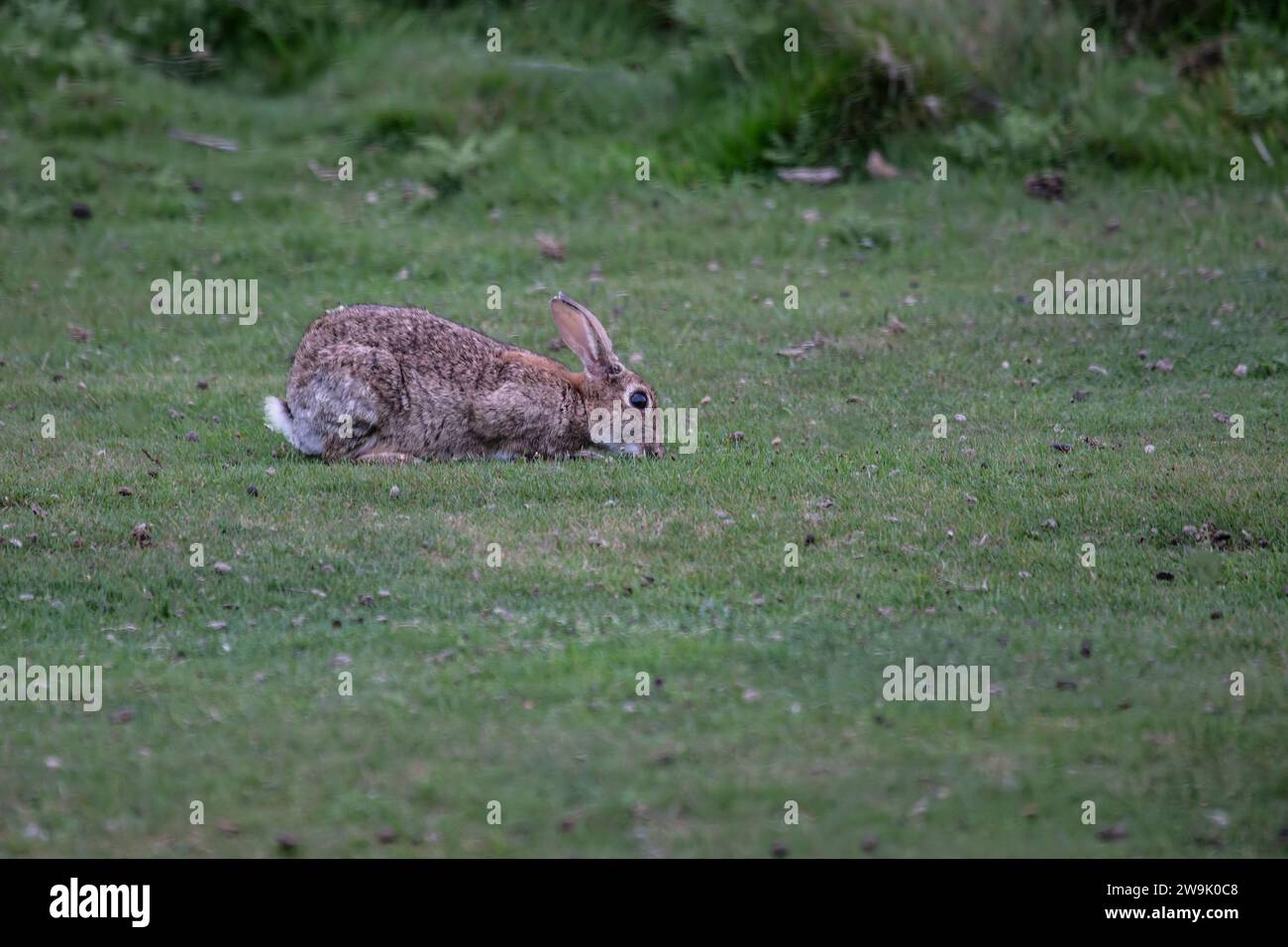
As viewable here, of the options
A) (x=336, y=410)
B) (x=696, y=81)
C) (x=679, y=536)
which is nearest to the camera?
(x=679, y=536)

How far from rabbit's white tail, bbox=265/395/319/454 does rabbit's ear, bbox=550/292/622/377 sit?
2388 millimetres

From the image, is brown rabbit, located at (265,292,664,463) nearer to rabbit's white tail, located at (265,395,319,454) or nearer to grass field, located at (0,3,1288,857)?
rabbit's white tail, located at (265,395,319,454)

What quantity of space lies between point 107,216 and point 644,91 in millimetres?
7737

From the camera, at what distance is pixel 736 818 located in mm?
7039

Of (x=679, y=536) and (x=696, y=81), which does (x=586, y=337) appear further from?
(x=696, y=81)

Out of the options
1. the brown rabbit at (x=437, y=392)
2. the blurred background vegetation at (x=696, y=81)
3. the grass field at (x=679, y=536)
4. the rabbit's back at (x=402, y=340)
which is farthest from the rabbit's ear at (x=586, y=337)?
the blurred background vegetation at (x=696, y=81)

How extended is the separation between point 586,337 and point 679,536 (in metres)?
2.94

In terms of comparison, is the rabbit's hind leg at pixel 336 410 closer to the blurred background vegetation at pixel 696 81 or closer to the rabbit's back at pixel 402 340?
the rabbit's back at pixel 402 340

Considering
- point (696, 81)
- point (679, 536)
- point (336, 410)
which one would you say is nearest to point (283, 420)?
point (336, 410)

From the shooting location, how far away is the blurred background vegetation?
789 inches

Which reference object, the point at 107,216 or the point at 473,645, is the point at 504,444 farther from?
the point at 107,216

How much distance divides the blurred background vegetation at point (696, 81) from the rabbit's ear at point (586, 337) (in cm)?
743

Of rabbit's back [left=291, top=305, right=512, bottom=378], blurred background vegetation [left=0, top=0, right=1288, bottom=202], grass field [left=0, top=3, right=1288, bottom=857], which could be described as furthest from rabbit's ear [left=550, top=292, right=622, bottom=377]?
blurred background vegetation [left=0, top=0, right=1288, bottom=202]

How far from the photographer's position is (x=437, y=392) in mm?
12602
